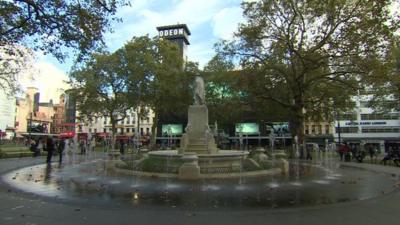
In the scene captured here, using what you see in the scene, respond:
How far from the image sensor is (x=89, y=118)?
61.3 meters

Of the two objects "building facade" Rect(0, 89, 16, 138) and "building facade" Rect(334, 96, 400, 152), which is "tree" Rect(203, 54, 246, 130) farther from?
"building facade" Rect(0, 89, 16, 138)

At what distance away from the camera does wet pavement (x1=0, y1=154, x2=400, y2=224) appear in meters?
8.38

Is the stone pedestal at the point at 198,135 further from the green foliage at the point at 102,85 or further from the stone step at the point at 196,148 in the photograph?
the green foliage at the point at 102,85

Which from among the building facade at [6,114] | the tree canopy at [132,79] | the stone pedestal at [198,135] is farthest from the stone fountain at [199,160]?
the building facade at [6,114]

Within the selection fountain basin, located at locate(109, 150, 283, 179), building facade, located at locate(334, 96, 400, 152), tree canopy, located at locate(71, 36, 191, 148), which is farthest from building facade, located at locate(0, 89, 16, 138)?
fountain basin, located at locate(109, 150, 283, 179)

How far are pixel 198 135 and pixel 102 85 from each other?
37181mm

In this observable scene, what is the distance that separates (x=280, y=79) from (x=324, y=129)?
56.8m

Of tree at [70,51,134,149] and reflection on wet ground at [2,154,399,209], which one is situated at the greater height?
tree at [70,51,134,149]

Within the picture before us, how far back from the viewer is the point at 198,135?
22438mm

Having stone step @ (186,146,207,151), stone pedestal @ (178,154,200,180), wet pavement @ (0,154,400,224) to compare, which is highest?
stone step @ (186,146,207,151)

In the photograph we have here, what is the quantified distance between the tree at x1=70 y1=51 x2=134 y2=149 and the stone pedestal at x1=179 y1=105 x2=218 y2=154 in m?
34.7

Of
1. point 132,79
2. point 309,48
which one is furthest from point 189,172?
point 132,79

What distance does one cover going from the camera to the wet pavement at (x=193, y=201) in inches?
330

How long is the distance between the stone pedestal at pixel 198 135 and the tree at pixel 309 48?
1128 cm
